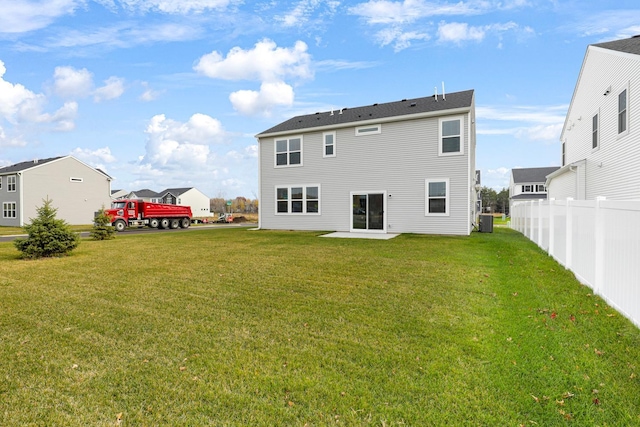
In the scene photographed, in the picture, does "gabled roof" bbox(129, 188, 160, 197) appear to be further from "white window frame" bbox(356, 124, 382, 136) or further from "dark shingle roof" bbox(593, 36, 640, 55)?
"dark shingle roof" bbox(593, 36, 640, 55)

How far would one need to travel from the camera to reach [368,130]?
16484 mm

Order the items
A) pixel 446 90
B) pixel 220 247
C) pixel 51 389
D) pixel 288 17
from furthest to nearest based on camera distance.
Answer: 1. pixel 446 90
2. pixel 288 17
3. pixel 220 247
4. pixel 51 389

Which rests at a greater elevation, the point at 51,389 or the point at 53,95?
→ the point at 53,95

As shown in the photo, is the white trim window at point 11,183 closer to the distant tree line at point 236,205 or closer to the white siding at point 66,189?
the white siding at point 66,189

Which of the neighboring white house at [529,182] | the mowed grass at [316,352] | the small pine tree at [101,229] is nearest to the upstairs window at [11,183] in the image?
the small pine tree at [101,229]

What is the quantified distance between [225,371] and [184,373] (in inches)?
14.3

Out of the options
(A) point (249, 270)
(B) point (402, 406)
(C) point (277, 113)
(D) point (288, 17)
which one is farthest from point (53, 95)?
(B) point (402, 406)

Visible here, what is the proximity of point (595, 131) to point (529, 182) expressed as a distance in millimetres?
37186

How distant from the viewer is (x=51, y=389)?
9.10ft

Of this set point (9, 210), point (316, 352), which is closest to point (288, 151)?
point (316, 352)

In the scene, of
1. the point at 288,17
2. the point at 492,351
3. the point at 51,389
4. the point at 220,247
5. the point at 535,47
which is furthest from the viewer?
the point at 535,47

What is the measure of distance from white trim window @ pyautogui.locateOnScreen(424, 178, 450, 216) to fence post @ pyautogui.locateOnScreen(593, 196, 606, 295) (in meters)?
9.56

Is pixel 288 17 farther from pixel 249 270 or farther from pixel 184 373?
pixel 184 373

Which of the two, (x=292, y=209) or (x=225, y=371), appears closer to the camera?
(x=225, y=371)
